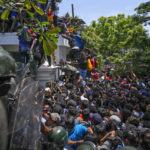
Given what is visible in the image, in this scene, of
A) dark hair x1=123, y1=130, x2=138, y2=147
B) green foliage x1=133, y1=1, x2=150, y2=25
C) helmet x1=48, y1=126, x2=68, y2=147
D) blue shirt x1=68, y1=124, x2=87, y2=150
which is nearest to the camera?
helmet x1=48, y1=126, x2=68, y2=147

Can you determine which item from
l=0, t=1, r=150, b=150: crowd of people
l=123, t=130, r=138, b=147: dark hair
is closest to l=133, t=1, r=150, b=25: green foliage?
l=0, t=1, r=150, b=150: crowd of people

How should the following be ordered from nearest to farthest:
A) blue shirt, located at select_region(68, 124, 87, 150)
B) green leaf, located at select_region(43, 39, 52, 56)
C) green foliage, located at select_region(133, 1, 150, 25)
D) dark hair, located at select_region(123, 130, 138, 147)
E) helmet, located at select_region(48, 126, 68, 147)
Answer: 1. green leaf, located at select_region(43, 39, 52, 56)
2. helmet, located at select_region(48, 126, 68, 147)
3. dark hair, located at select_region(123, 130, 138, 147)
4. blue shirt, located at select_region(68, 124, 87, 150)
5. green foliage, located at select_region(133, 1, 150, 25)

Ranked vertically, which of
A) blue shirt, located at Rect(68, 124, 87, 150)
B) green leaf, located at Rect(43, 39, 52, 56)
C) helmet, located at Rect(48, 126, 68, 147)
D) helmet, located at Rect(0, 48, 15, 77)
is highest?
green leaf, located at Rect(43, 39, 52, 56)

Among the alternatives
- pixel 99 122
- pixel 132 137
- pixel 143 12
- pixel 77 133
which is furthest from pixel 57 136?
pixel 143 12

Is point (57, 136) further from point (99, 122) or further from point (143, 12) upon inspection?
point (143, 12)

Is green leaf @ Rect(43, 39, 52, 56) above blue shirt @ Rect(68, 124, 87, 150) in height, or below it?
above

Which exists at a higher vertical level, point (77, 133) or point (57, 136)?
point (57, 136)

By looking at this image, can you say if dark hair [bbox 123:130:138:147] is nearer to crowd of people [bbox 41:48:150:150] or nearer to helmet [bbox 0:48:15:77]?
crowd of people [bbox 41:48:150:150]

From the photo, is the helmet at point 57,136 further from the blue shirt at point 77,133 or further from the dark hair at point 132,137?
the dark hair at point 132,137

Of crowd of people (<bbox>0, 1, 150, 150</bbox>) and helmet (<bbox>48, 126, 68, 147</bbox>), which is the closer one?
helmet (<bbox>48, 126, 68, 147</bbox>)

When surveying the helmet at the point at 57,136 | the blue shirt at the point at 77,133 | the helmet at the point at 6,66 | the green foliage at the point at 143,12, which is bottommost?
the blue shirt at the point at 77,133

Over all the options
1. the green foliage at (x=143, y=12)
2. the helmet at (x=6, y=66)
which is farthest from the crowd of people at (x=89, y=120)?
the green foliage at (x=143, y=12)

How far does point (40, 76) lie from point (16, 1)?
15.2 feet

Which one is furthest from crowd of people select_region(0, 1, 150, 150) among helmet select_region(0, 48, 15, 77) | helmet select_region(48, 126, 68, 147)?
helmet select_region(0, 48, 15, 77)
